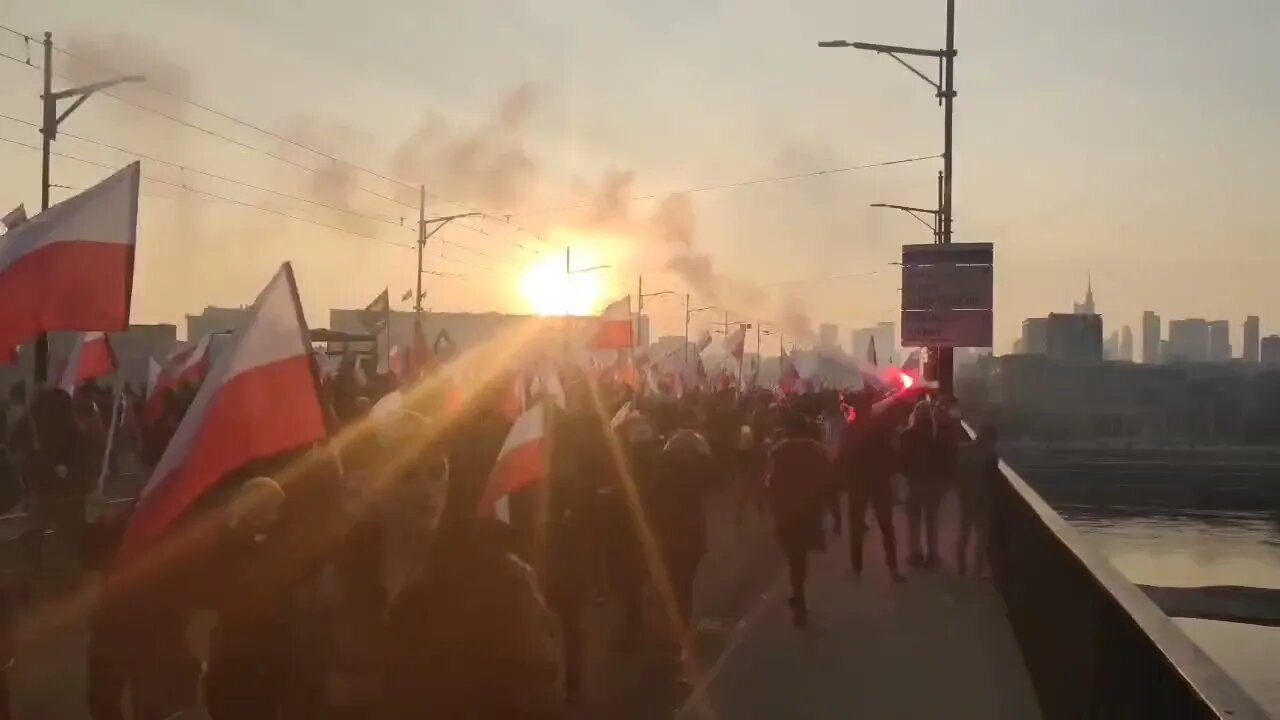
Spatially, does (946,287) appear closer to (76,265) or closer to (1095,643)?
(76,265)

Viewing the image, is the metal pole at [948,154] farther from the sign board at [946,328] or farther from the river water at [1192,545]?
the river water at [1192,545]

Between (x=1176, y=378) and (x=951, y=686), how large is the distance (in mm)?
148303

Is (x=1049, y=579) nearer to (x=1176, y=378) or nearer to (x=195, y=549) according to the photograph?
(x=195, y=549)

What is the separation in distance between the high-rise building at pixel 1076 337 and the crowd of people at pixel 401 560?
158689 millimetres

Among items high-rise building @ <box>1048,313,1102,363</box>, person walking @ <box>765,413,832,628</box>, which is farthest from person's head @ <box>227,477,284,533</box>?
high-rise building @ <box>1048,313,1102,363</box>

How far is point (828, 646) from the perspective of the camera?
11.0 metres

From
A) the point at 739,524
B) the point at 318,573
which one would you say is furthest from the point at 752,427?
the point at 318,573

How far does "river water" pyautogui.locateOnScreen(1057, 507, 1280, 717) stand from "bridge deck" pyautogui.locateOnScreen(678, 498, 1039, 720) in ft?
115

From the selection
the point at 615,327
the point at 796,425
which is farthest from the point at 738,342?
the point at 796,425

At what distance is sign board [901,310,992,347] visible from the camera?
752 inches

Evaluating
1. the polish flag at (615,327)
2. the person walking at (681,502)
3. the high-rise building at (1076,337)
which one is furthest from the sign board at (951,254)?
the high-rise building at (1076,337)

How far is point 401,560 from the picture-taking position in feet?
23.7

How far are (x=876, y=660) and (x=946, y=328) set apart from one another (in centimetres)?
952

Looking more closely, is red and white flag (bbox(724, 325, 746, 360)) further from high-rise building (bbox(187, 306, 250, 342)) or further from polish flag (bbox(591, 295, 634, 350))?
high-rise building (bbox(187, 306, 250, 342))
